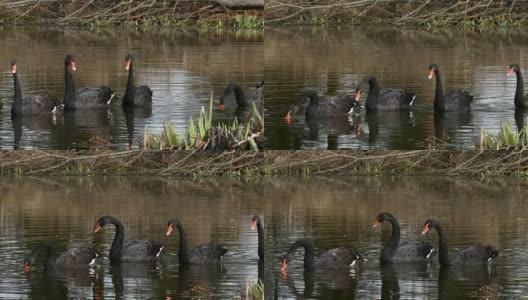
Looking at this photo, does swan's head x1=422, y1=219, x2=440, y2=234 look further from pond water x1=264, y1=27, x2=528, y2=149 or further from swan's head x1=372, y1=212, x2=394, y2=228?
pond water x1=264, y1=27, x2=528, y2=149

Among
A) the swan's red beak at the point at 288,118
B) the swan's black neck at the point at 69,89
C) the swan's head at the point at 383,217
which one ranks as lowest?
the swan's head at the point at 383,217

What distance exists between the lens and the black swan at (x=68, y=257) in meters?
19.3

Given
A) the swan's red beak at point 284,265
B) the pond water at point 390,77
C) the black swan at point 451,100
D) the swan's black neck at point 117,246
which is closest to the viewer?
the swan's red beak at point 284,265

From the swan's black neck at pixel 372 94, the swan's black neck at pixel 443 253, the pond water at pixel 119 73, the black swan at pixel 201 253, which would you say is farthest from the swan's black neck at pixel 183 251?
the swan's black neck at pixel 372 94

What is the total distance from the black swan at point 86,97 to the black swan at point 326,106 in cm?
248

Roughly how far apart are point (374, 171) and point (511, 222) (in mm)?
2747

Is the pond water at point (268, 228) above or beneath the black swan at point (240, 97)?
beneath

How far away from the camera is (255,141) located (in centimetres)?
2105

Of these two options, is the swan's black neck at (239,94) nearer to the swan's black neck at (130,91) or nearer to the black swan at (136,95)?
the black swan at (136,95)

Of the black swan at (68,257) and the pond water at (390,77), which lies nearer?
the black swan at (68,257)

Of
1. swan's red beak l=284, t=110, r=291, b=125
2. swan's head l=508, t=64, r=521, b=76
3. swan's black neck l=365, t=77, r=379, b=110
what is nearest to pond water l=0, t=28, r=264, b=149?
swan's red beak l=284, t=110, r=291, b=125

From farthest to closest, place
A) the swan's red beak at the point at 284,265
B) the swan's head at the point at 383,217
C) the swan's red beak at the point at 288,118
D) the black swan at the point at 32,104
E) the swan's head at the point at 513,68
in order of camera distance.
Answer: the swan's head at the point at 513,68 → the black swan at the point at 32,104 → the swan's red beak at the point at 288,118 → the swan's head at the point at 383,217 → the swan's red beak at the point at 284,265

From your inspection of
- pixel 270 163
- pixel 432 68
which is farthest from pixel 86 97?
pixel 432 68

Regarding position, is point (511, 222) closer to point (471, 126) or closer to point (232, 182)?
point (471, 126)
